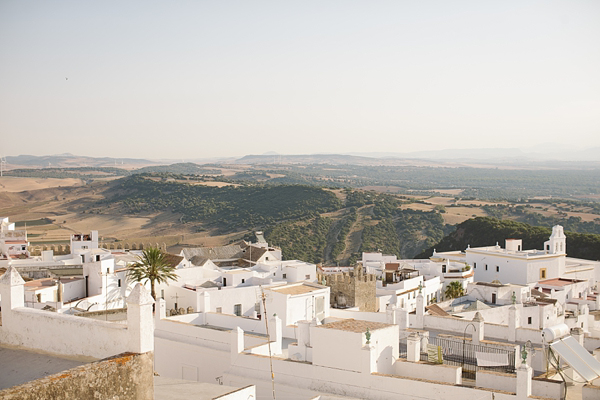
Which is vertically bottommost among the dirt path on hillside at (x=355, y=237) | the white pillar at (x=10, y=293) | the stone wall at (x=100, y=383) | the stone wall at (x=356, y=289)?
the dirt path on hillside at (x=355, y=237)

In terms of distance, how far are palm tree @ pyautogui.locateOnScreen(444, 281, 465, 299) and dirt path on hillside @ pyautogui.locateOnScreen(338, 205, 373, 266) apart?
77.2 feet

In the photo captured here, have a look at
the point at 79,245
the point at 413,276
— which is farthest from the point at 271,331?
the point at 79,245

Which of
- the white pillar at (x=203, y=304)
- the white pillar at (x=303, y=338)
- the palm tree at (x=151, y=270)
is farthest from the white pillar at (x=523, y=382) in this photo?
the palm tree at (x=151, y=270)

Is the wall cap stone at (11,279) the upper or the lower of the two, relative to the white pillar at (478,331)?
upper

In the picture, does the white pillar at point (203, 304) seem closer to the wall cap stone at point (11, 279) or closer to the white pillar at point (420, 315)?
the white pillar at point (420, 315)

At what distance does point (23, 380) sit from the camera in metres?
8.04

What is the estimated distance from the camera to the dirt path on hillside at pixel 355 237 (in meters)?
58.2

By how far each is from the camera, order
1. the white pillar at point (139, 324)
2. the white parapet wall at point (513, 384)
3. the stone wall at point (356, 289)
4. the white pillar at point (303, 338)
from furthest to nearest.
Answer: the stone wall at point (356, 289)
the white pillar at point (303, 338)
the white parapet wall at point (513, 384)
the white pillar at point (139, 324)

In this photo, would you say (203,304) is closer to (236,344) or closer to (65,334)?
(236,344)

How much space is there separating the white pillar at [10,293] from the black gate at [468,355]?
31.2ft

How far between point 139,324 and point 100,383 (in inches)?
31.8

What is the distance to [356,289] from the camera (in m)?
24.6

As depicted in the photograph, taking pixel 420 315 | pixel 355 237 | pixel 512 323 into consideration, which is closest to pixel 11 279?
pixel 420 315

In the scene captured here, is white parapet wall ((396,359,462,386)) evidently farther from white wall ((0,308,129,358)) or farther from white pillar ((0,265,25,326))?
white pillar ((0,265,25,326))
